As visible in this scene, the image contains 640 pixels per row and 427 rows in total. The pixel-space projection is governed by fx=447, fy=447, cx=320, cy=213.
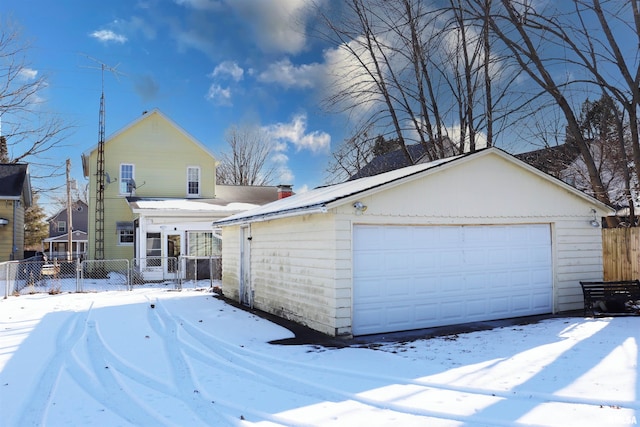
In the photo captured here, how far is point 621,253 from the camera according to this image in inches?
480

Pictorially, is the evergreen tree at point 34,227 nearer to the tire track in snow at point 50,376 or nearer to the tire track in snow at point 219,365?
the tire track in snow at point 50,376

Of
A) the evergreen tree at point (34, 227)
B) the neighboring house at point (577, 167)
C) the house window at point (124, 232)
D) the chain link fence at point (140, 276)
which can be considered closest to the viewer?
the chain link fence at point (140, 276)

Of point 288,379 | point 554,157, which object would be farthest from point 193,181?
point 288,379

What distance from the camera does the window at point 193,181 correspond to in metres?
25.1

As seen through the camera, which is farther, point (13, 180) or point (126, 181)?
point (126, 181)

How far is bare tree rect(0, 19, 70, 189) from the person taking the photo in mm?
23422

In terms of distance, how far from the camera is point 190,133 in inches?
982

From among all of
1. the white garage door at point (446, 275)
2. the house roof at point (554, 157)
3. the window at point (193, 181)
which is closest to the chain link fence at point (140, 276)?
the window at point (193, 181)

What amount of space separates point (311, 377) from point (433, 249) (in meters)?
4.35

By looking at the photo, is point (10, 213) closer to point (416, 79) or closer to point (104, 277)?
point (104, 277)

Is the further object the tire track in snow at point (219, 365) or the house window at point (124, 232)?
the house window at point (124, 232)

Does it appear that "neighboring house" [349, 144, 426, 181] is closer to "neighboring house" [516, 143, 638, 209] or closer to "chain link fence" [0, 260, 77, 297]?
"neighboring house" [516, 143, 638, 209]

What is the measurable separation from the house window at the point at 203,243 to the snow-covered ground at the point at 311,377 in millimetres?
10342

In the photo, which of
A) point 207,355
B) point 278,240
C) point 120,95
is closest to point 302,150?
point 120,95
